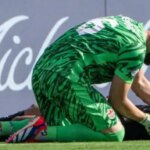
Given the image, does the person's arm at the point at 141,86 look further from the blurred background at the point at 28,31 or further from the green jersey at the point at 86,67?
the blurred background at the point at 28,31

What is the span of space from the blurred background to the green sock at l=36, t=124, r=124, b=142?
266 cm

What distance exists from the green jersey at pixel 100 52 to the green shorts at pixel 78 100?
5 cm

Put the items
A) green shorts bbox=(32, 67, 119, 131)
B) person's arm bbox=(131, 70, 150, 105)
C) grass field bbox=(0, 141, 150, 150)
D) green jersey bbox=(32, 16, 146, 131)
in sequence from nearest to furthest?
grass field bbox=(0, 141, 150, 150), green jersey bbox=(32, 16, 146, 131), green shorts bbox=(32, 67, 119, 131), person's arm bbox=(131, 70, 150, 105)

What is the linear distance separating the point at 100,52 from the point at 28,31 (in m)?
3.03

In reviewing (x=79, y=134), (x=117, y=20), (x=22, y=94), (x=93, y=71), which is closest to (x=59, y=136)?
(x=79, y=134)

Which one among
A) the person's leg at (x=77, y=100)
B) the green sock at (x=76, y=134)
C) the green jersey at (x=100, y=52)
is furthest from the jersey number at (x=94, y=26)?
the green sock at (x=76, y=134)

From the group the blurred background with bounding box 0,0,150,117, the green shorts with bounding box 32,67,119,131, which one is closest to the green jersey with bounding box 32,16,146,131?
the green shorts with bounding box 32,67,119,131

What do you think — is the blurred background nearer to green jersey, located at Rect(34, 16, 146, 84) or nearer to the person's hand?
green jersey, located at Rect(34, 16, 146, 84)

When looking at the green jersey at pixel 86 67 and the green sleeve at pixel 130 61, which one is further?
the green jersey at pixel 86 67

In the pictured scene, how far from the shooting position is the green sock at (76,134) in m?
5.75

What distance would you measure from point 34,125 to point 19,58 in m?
2.71

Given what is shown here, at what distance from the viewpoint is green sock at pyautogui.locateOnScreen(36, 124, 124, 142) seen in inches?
226

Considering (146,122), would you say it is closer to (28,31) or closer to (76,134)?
(76,134)

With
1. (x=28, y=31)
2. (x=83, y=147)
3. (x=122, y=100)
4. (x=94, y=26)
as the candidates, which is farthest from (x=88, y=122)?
(x=28, y=31)
